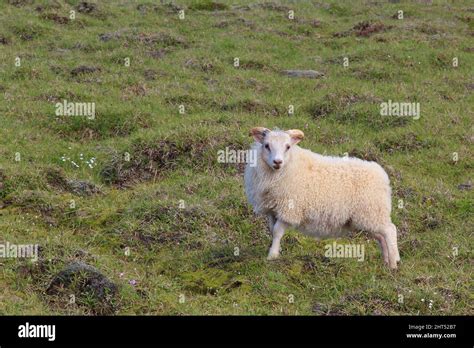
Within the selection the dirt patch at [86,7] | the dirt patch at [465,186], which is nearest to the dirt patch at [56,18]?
the dirt patch at [86,7]

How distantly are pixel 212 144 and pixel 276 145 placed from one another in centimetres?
426

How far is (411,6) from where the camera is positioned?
100 ft

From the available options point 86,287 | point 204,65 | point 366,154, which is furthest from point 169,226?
point 204,65

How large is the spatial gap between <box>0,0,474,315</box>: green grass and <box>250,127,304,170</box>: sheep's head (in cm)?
138

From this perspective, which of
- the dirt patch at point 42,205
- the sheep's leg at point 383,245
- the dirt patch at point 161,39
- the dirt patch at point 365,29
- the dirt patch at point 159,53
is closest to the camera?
the sheep's leg at point 383,245

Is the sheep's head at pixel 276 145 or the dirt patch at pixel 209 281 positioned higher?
the sheep's head at pixel 276 145

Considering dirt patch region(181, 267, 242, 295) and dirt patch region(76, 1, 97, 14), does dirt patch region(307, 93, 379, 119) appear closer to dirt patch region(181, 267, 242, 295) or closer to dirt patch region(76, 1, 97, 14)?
dirt patch region(181, 267, 242, 295)

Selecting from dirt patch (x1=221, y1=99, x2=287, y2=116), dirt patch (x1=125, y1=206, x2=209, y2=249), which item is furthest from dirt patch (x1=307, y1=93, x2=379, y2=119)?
dirt patch (x1=125, y1=206, x2=209, y2=249)

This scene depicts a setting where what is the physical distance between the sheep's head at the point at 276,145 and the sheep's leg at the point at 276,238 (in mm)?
831

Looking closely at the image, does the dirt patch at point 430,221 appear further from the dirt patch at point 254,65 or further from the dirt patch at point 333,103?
the dirt patch at point 254,65

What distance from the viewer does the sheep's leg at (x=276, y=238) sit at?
1009cm

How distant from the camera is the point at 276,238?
10.2 metres

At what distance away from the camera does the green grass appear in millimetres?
9117
